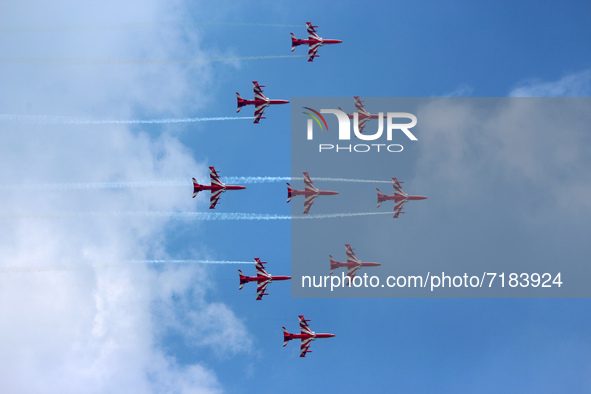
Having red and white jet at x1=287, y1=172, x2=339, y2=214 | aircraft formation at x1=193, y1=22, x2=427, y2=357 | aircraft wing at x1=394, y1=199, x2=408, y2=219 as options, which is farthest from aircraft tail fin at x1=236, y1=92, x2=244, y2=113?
aircraft wing at x1=394, y1=199, x2=408, y2=219

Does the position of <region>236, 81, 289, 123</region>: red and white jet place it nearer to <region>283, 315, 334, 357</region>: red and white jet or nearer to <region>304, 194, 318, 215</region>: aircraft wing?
<region>304, 194, 318, 215</region>: aircraft wing

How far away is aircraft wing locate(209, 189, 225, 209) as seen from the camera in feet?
558

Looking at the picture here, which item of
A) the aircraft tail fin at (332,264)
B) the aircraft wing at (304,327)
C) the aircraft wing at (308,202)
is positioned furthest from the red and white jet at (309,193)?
the aircraft wing at (304,327)

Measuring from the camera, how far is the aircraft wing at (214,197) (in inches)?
6698

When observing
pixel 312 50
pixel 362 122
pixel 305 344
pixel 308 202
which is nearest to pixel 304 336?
pixel 305 344

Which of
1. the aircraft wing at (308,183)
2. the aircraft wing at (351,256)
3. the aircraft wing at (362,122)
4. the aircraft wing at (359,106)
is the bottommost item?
the aircraft wing at (351,256)

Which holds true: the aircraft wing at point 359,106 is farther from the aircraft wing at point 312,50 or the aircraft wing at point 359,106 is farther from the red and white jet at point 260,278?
the red and white jet at point 260,278

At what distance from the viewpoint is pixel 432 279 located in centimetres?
17225

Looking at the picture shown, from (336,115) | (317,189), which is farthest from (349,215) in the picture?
(336,115)

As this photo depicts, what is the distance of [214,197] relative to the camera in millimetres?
170750

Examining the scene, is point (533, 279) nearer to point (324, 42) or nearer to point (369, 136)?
point (369, 136)

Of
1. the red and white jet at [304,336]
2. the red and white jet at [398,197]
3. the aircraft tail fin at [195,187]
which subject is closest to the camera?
the aircraft tail fin at [195,187]

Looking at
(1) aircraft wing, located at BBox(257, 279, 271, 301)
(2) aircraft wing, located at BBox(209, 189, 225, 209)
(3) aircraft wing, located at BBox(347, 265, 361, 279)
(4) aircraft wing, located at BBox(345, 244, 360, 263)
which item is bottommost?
(1) aircraft wing, located at BBox(257, 279, 271, 301)

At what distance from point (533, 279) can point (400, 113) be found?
40.2 meters
